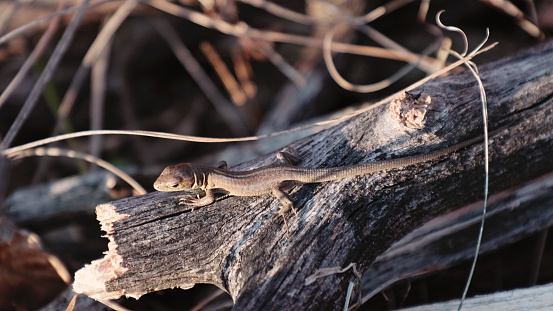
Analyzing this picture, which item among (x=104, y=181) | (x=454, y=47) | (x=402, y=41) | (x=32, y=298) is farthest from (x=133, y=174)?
(x=454, y=47)

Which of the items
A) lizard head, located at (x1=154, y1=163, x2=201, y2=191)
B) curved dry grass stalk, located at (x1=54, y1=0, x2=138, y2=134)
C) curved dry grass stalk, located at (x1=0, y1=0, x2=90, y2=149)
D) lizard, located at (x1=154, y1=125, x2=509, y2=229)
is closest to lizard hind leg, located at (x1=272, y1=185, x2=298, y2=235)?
lizard, located at (x1=154, y1=125, x2=509, y2=229)

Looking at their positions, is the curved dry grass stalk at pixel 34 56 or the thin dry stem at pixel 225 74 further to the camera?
the thin dry stem at pixel 225 74

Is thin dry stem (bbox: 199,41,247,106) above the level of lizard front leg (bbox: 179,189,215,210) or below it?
above

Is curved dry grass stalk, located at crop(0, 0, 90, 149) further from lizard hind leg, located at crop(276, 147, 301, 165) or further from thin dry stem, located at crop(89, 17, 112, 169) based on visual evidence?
lizard hind leg, located at crop(276, 147, 301, 165)

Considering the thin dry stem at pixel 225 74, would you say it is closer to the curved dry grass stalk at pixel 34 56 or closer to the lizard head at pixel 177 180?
the curved dry grass stalk at pixel 34 56

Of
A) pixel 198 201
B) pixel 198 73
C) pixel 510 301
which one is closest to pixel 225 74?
pixel 198 73

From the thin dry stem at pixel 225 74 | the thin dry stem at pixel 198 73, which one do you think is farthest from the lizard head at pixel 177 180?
the thin dry stem at pixel 225 74

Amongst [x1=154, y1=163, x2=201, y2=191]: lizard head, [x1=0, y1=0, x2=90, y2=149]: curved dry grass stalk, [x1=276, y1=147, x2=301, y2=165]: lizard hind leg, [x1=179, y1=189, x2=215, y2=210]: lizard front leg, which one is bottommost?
[x1=179, y1=189, x2=215, y2=210]: lizard front leg

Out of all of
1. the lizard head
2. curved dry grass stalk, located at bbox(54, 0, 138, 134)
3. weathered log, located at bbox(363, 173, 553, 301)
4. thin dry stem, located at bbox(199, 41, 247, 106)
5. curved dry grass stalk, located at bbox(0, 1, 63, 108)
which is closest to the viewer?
weathered log, located at bbox(363, 173, 553, 301)

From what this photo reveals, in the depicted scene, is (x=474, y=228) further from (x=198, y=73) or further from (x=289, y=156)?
(x=198, y=73)
